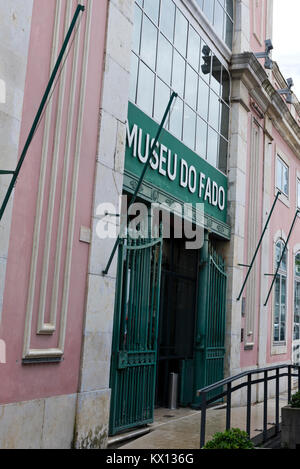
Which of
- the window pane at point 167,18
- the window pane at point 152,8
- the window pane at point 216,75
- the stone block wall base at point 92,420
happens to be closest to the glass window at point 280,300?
the window pane at point 216,75

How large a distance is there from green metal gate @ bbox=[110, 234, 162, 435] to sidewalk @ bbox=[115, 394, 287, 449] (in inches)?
13.5

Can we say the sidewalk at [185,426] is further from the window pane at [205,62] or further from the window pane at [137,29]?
the window pane at [205,62]

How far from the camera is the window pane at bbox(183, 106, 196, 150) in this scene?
10516mm

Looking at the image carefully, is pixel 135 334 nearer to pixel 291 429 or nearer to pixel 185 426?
pixel 185 426

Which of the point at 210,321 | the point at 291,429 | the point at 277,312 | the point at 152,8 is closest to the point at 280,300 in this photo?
the point at 277,312

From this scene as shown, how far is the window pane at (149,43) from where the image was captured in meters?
9.02

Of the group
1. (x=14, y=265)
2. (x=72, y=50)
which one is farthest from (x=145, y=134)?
(x=14, y=265)

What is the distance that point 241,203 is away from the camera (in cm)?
1281

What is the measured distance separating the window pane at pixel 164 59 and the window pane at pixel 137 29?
28.8 inches

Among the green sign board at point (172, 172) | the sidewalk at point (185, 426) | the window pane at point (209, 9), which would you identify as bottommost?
the sidewalk at point (185, 426)

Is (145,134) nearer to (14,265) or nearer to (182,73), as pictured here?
(182,73)

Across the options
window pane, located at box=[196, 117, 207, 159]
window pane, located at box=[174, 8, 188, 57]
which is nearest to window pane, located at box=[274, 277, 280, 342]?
window pane, located at box=[196, 117, 207, 159]

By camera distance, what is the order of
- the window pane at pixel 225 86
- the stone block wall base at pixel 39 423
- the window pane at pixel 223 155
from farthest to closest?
1. the window pane at pixel 225 86
2. the window pane at pixel 223 155
3. the stone block wall base at pixel 39 423

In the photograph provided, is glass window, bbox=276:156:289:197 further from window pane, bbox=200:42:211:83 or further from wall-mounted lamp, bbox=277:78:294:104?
window pane, bbox=200:42:211:83
